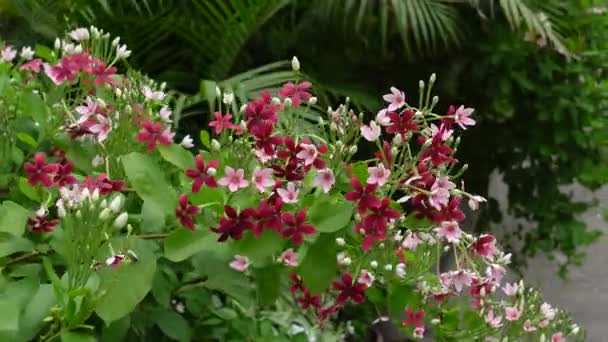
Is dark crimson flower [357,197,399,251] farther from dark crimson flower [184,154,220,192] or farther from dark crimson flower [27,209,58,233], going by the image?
dark crimson flower [27,209,58,233]

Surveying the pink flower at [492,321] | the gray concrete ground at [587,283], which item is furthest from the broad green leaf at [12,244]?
the gray concrete ground at [587,283]

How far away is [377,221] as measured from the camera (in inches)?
44.7

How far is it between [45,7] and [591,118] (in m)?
1.94

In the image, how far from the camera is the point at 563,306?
4.27m

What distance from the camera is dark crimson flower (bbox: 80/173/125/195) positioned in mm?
A: 1151

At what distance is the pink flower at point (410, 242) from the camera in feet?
4.20

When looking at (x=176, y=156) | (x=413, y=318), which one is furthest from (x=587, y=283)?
(x=176, y=156)

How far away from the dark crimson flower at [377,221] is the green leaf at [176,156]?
265 millimetres

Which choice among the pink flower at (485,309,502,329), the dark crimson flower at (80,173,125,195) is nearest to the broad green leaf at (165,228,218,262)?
the dark crimson flower at (80,173,125,195)

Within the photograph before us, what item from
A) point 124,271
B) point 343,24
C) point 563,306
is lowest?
point 563,306

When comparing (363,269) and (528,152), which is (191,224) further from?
(528,152)

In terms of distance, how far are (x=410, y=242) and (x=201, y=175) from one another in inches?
13.1

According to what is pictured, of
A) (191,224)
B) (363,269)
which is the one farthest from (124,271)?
(363,269)

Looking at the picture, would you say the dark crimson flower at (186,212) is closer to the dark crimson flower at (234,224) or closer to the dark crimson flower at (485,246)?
the dark crimson flower at (234,224)
